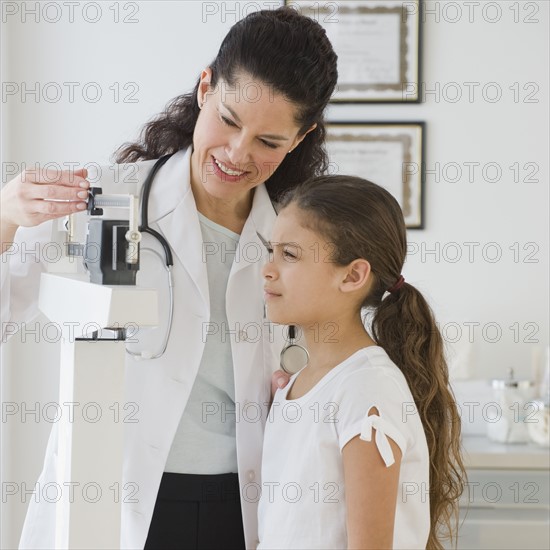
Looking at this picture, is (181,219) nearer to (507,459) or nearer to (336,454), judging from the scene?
(336,454)

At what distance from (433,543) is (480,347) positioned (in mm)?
1420

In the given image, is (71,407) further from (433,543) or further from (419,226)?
(419,226)

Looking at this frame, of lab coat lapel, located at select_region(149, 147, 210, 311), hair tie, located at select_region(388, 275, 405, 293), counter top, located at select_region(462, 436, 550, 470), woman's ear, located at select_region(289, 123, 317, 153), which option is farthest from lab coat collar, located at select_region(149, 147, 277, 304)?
A: counter top, located at select_region(462, 436, 550, 470)

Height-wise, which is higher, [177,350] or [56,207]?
[56,207]

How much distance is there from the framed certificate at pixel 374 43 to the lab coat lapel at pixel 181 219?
1441mm

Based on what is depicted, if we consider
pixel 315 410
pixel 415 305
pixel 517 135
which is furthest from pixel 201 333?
pixel 517 135

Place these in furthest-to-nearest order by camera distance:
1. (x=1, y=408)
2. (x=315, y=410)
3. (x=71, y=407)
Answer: (x=1, y=408), (x=315, y=410), (x=71, y=407)

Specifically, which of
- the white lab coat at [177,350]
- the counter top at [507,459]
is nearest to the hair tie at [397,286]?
the white lab coat at [177,350]

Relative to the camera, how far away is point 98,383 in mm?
681

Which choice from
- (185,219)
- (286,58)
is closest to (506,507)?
(185,219)

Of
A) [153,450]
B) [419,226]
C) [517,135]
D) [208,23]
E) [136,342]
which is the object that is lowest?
[153,450]

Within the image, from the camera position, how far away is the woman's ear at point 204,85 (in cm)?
136

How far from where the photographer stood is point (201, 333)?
1.30m

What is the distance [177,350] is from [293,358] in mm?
193
